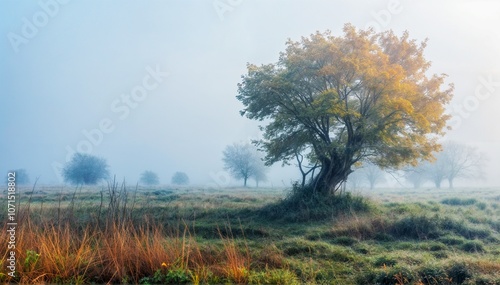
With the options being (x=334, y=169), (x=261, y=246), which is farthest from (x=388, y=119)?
(x=261, y=246)

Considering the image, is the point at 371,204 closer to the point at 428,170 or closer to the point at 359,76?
the point at 359,76

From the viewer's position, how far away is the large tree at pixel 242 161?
7788 cm

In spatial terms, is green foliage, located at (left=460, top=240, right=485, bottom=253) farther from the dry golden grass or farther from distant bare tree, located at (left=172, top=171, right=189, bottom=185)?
distant bare tree, located at (left=172, top=171, right=189, bottom=185)

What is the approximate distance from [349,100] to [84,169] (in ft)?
190

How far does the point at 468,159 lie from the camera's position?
80625 mm

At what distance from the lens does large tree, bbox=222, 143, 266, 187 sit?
255ft

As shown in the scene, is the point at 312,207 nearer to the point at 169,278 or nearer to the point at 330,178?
the point at 330,178

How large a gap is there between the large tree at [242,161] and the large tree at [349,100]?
5545cm

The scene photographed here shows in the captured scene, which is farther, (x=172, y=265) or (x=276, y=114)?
(x=276, y=114)

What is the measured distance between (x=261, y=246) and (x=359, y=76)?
12726 mm

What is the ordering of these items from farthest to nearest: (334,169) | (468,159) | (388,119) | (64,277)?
(468,159), (334,169), (388,119), (64,277)

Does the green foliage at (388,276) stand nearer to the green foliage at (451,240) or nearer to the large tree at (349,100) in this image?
the green foliage at (451,240)

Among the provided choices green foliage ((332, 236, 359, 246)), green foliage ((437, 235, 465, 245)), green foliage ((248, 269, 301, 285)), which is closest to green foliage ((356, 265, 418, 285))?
green foliage ((248, 269, 301, 285))

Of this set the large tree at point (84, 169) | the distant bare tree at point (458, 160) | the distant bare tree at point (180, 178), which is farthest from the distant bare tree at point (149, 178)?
the distant bare tree at point (458, 160)
